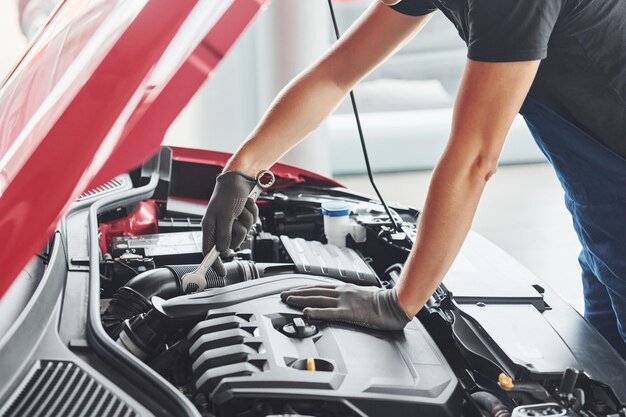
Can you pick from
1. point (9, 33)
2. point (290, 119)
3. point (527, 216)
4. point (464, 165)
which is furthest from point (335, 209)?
point (9, 33)

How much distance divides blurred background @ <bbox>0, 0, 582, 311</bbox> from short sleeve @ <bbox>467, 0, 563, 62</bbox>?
2138mm

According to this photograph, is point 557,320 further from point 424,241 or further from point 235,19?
point 235,19

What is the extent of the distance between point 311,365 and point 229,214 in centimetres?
52

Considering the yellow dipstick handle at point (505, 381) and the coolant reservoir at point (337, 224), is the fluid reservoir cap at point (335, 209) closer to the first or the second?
the coolant reservoir at point (337, 224)

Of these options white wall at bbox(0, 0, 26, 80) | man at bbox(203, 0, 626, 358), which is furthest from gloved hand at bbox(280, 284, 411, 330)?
white wall at bbox(0, 0, 26, 80)

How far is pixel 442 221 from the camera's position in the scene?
1.47m

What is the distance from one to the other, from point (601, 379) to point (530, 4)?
0.62 m

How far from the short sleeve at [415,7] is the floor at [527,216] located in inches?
72.5

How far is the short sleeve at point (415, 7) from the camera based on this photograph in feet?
5.79

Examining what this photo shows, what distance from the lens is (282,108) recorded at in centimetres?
190

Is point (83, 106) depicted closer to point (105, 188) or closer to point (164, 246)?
point (164, 246)

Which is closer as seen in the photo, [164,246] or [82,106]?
[82,106]

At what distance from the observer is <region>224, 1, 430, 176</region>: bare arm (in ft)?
6.06

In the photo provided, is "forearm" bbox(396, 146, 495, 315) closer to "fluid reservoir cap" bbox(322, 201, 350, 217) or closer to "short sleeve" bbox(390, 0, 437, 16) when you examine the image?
"short sleeve" bbox(390, 0, 437, 16)
